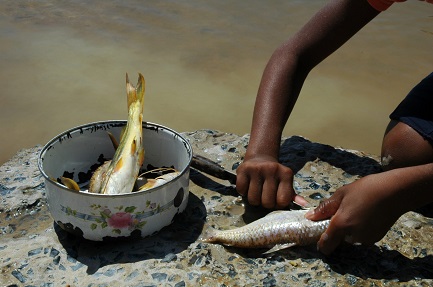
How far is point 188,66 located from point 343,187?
3398mm

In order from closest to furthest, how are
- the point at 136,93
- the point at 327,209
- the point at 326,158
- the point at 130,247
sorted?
the point at 327,209
the point at 130,247
the point at 136,93
the point at 326,158

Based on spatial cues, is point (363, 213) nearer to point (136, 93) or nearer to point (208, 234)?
point (208, 234)

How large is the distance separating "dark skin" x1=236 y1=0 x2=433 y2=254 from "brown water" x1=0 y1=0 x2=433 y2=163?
147 centimetres

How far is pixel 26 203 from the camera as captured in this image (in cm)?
284

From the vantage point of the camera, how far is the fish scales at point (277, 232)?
2.37 meters

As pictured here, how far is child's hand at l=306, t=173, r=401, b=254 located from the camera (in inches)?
88.9

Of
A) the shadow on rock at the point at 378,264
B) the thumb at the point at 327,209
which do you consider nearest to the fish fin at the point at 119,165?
the thumb at the point at 327,209

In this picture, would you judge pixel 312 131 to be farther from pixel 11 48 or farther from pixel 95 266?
pixel 11 48

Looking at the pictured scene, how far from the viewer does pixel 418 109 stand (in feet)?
10.1

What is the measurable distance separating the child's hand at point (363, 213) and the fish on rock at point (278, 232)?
2.8 inches

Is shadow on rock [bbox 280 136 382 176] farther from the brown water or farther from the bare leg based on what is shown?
the brown water

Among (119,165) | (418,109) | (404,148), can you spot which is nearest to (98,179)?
(119,165)

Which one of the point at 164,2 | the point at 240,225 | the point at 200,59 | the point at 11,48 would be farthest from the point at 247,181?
the point at 164,2

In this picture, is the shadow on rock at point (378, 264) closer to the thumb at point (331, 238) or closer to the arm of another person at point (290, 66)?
the thumb at point (331, 238)
